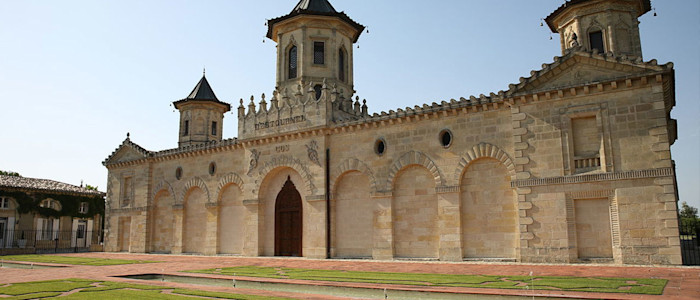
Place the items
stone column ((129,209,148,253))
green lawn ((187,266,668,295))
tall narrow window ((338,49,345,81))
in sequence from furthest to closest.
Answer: stone column ((129,209,148,253))
tall narrow window ((338,49,345,81))
green lawn ((187,266,668,295))

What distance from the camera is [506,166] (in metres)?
20.6

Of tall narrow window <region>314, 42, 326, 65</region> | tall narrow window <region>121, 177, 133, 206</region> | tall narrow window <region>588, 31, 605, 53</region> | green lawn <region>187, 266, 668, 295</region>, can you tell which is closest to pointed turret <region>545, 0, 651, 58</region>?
tall narrow window <region>588, 31, 605, 53</region>

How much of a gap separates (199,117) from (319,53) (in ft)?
42.3

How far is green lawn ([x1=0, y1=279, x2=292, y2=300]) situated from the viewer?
10.3m

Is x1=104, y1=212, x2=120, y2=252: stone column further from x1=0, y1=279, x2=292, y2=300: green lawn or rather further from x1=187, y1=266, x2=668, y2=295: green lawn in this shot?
x1=187, y1=266, x2=668, y2=295: green lawn

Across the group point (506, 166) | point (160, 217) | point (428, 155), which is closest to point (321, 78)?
point (428, 155)

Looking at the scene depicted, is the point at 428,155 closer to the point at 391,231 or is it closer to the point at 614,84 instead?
the point at 391,231

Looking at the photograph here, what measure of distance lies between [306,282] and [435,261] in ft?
32.7

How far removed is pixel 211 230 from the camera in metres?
29.9

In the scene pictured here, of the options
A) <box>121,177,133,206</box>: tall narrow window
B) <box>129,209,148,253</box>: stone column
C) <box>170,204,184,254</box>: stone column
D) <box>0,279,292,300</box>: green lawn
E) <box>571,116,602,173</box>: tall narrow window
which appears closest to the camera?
<box>0,279,292,300</box>: green lawn

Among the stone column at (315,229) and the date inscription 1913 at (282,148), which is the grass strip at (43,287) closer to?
the stone column at (315,229)

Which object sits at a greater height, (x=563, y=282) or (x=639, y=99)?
(x=639, y=99)

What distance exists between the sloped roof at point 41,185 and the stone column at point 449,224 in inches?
1468

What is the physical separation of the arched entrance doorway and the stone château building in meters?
0.07
